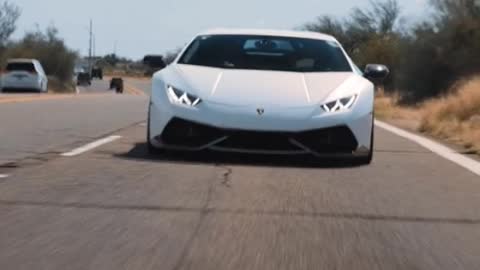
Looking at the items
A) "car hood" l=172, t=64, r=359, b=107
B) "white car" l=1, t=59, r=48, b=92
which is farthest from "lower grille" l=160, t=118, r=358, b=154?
"white car" l=1, t=59, r=48, b=92

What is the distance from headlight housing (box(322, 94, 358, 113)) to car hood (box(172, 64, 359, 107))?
0.29 feet

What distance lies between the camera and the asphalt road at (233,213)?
21.0 feet

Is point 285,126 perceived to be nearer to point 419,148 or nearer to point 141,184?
point 141,184

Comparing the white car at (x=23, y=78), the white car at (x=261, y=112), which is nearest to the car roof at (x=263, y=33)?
the white car at (x=261, y=112)

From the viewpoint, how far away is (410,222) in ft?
25.5

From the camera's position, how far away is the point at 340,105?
1057 cm

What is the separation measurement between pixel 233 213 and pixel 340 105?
3.01 meters

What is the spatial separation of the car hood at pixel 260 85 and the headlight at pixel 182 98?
0.07m

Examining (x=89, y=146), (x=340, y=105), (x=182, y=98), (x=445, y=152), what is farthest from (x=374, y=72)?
(x=89, y=146)

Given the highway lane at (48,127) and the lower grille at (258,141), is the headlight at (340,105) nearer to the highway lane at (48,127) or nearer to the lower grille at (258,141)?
the lower grille at (258,141)

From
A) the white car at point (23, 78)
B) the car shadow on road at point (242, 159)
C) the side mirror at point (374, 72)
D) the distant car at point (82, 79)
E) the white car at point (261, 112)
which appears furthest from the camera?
the distant car at point (82, 79)

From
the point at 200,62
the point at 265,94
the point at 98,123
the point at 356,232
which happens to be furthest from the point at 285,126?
the point at 98,123

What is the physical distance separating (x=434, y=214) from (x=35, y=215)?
293 cm

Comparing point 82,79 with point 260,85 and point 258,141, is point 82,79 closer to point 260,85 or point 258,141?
point 260,85
